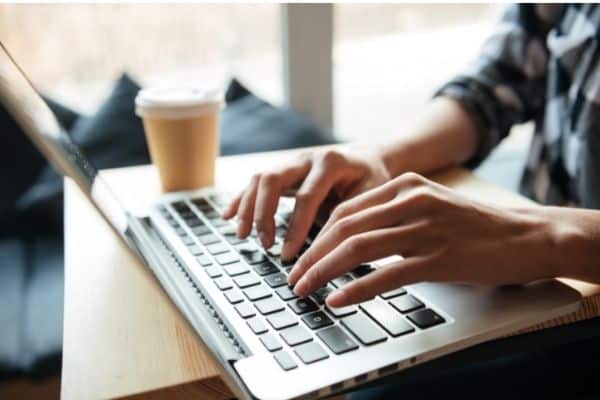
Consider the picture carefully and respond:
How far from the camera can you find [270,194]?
2.07 ft

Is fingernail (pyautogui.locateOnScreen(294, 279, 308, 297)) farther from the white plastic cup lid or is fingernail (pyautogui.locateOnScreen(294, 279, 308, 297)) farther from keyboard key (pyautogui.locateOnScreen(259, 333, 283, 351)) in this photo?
the white plastic cup lid

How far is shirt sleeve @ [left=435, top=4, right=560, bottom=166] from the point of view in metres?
0.89

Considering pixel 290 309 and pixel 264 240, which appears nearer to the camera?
Answer: pixel 290 309

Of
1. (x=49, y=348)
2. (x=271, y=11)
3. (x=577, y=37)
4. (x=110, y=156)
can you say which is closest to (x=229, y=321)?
(x=49, y=348)

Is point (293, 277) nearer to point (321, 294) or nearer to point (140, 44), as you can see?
point (321, 294)

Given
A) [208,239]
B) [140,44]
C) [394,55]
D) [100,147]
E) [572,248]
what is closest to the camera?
[572,248]

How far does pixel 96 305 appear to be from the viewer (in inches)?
20.9

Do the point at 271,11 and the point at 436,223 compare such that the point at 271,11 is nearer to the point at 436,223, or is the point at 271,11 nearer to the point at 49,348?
the point at 49,348

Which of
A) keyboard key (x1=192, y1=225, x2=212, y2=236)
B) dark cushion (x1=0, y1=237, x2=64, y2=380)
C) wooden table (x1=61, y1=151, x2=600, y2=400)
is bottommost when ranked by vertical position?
dark cushion (x1=0, y1=237, x2=64, y2=380)

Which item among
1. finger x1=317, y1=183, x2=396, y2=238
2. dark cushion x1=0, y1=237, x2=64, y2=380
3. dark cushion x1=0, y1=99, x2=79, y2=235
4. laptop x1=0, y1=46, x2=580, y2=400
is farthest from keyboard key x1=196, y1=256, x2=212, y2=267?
dark cushion x1=0, y1=99, x2=79, y2=235

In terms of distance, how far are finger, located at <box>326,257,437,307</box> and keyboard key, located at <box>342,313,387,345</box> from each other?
13mm

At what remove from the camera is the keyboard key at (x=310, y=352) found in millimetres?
424

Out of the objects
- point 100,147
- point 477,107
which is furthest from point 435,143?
point 100,147

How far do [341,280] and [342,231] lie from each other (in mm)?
43
